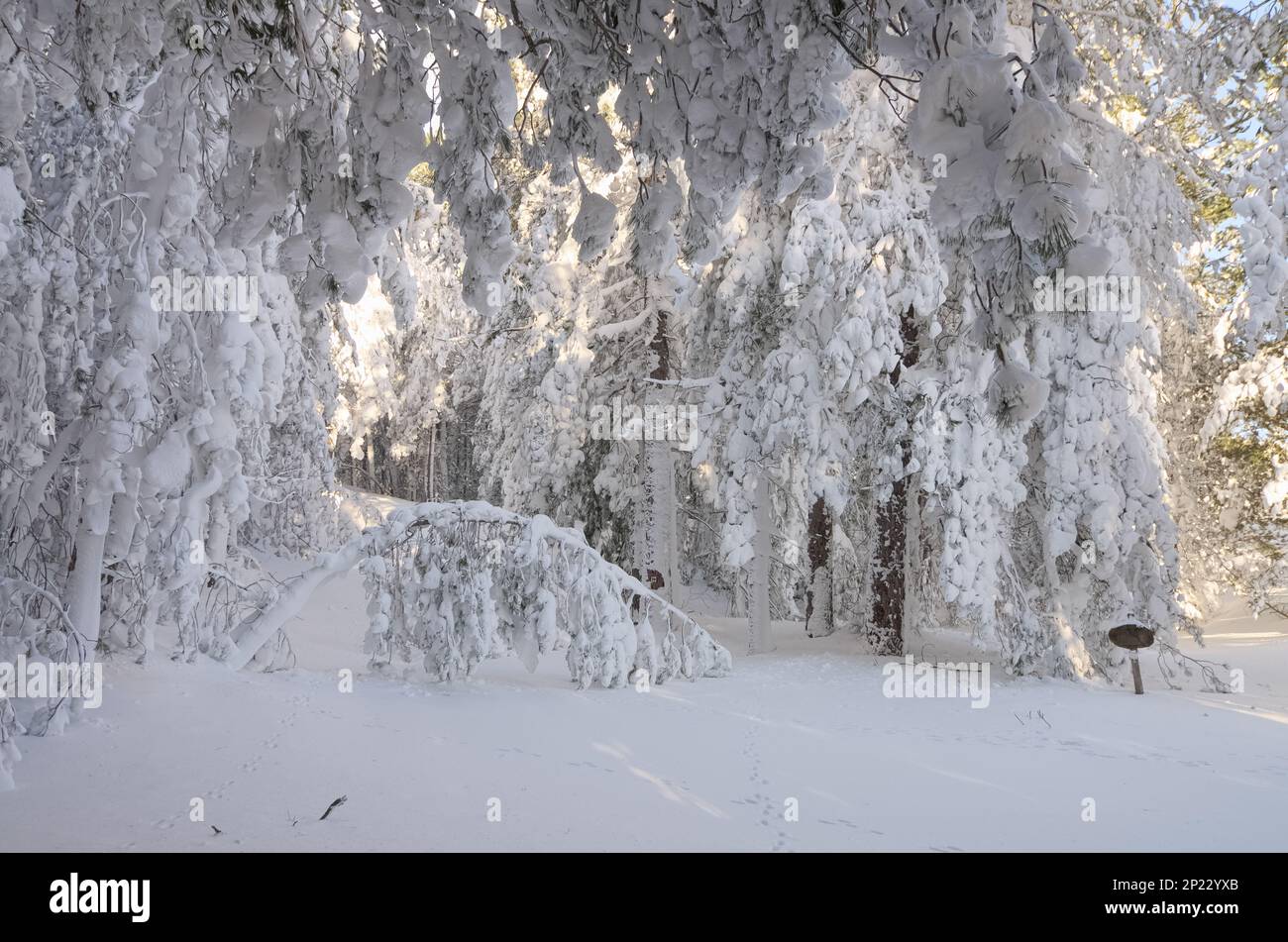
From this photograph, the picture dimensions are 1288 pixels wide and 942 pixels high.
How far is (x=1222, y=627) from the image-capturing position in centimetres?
2036

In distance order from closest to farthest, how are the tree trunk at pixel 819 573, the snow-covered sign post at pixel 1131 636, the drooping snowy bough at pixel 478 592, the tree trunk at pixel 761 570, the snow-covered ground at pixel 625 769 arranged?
the snow-covered ground at pixel 625 769
the drooping snowy bough at pixel 478 592
the snow-covered sign post at pixel 1131 636
the tree trunk at pixel 761 570
the tree trunk at pixel 819 573

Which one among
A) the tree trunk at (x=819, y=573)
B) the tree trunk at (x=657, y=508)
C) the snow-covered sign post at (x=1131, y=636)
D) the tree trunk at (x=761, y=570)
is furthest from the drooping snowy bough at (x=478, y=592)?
the snow-covered sign post at (x=1131, y=636)

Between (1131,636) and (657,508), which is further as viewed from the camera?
(657,508)

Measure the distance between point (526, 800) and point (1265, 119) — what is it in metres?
8.13

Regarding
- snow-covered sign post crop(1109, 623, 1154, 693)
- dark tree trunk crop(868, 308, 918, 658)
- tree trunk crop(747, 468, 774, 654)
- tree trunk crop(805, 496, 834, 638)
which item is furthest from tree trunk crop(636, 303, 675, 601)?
snow-covered sign post crop(1109, 623, 1154, 693)

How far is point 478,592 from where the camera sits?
9250 mm

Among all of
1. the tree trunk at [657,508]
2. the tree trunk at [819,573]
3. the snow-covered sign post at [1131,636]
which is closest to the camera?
the snow-covered sign post at [1131,636]

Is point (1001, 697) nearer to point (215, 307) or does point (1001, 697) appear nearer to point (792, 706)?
point (792, 706)

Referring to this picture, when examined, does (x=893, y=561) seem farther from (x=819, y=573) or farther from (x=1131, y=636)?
(x=1131, y=636)

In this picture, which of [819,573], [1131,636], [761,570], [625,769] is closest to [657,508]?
[761,570]

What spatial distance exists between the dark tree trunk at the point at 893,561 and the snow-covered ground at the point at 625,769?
3.01 m

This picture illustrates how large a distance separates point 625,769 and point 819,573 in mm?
9083

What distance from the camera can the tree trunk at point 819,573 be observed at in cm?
1430

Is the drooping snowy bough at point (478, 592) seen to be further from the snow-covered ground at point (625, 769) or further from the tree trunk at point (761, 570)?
the tree trunk at point (761, 570)
